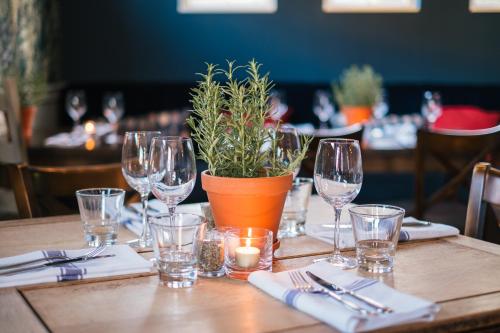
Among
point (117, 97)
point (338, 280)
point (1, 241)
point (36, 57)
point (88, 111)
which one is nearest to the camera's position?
point (338, 280)

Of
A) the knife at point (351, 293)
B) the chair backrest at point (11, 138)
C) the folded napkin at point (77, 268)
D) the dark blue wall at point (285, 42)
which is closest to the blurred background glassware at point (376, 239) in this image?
the knife at point (351, 293)

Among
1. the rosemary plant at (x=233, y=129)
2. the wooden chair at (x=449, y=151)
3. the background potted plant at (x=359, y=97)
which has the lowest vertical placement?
the wooden chair at (x=449, y=151)

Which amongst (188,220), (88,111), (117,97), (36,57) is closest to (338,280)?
(188,220)

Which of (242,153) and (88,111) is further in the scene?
(88,111)

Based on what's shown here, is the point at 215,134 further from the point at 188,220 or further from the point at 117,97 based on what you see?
the point at 117,97

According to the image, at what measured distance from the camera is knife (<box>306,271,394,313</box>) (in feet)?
3.59

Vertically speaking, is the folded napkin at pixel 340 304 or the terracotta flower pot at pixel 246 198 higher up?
the terracotta flower pot at pixel 246 198

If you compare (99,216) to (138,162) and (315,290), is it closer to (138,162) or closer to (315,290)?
(138,162)

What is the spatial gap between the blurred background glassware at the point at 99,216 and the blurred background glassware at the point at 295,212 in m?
0.36

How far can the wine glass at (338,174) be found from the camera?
145 cm

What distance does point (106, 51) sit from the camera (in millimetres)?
7348

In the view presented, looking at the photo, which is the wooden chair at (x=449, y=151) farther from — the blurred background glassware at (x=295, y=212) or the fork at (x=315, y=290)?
the fork at (x=315, y=290)

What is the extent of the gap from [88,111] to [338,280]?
6.23 m

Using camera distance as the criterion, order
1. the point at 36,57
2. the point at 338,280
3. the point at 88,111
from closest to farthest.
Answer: the point at 338,280 < the point at 36,57 < the point at 88,111
